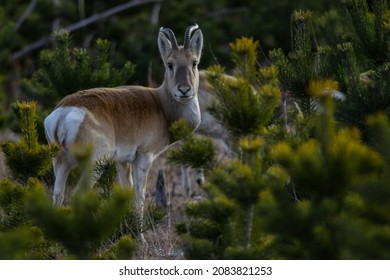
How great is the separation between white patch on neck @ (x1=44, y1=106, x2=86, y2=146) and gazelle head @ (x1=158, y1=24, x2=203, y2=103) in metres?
1.22

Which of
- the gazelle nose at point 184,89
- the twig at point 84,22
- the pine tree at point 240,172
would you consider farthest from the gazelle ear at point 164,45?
the twig at point 84,22

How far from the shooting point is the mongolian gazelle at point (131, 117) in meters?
8.02

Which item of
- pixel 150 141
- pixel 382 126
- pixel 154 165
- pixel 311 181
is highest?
pixel 382 126

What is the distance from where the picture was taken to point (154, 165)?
12.6 m

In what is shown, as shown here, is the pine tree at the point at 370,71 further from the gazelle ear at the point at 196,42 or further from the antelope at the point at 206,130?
the antelope at the point at 206,130

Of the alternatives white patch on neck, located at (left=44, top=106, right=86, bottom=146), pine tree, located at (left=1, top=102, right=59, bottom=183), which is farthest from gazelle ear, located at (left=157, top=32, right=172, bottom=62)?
pine tree, located at (left=1, top=102, right=59, bottom=183)

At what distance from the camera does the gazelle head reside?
877cm

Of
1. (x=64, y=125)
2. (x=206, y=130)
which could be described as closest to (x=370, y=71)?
(x=64, y=125)

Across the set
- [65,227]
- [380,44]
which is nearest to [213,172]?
[65,227]

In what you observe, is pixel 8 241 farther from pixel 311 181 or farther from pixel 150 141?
pixel 150 141

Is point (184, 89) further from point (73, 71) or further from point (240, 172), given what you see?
point (240, 172)

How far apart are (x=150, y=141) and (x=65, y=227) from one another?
4.05 metres

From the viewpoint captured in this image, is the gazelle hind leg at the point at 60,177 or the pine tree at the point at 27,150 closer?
the pine tree at the point at 27,150

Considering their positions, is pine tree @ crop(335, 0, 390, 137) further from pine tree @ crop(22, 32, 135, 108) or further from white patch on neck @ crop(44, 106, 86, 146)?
pine tree @ crop(22, 32, 135, 108)
